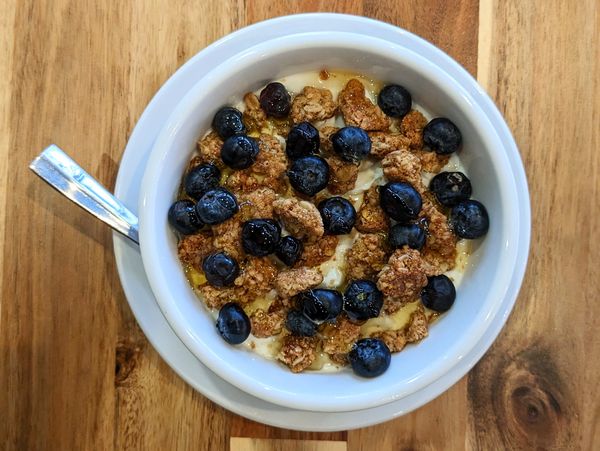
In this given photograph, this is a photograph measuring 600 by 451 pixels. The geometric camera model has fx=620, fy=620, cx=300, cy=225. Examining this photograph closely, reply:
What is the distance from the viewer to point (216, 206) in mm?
929

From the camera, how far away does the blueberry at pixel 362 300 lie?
0.94m

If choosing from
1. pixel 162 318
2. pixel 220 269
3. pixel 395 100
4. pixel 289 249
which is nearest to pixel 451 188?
pixel 395 100

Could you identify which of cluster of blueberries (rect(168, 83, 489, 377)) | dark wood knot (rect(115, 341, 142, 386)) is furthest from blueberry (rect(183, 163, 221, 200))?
dark wood knot (rect(115, 341, 142, 386))

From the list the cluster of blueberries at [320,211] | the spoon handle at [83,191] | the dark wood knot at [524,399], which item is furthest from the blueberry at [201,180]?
the dark wood knot at [524,399]

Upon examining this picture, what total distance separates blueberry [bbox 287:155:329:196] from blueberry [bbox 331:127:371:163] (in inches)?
1.4

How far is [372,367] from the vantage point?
3.10ft

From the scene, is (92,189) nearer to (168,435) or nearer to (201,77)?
(201,77)

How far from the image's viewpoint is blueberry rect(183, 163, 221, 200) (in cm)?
97

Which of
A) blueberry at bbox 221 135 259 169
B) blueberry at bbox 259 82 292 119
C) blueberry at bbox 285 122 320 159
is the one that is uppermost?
blueberry at bbox 259 82 292 119

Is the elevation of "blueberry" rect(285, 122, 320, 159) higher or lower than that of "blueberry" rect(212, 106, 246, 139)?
lower

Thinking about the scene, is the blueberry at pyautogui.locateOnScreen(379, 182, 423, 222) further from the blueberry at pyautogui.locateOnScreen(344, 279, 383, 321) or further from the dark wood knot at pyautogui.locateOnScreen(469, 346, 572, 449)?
the dark wood knot at pyautogui.locateOnScreen(469, 346, 572, 449)

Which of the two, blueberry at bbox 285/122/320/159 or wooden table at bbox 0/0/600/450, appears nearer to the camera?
blueberry at bbox 285/122/320/159

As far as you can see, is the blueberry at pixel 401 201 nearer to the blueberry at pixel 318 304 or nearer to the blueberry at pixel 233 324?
the blueberry at pixel 318 304

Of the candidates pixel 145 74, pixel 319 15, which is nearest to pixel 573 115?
pixel 319 15
